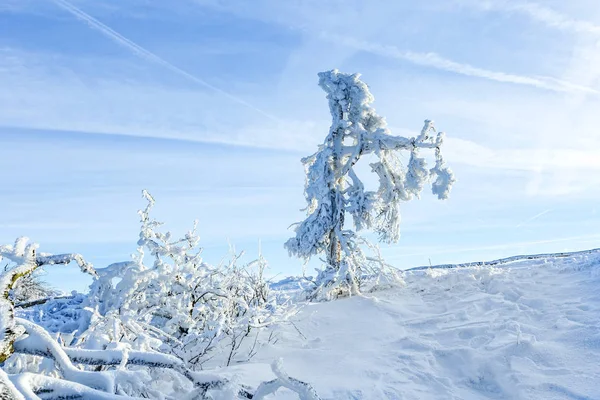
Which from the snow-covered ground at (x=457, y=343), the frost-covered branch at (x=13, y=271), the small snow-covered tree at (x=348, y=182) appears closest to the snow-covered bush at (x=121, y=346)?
the frost-covered branch at (x=13, y=271)

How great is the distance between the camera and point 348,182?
11094 millimetres

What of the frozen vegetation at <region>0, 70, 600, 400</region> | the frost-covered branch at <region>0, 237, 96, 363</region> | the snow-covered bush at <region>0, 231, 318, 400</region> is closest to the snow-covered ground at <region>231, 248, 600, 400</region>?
the frozen vegetation at <region>0, 70, 600, 400</region>

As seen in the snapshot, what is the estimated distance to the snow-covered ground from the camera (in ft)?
15.8

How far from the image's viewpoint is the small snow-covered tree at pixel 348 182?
1074 centimetres

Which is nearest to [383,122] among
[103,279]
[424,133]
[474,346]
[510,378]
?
[424,133]

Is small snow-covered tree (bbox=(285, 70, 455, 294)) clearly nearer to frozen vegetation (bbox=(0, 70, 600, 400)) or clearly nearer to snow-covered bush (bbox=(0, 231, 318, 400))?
frozen vegetation (bbox=(0, 70, 600, 400))

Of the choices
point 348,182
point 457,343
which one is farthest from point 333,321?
point 348,182

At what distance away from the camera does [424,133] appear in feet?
33.2

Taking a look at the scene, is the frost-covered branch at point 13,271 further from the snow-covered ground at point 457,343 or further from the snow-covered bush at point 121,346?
the snow-covered ground at point 457,343

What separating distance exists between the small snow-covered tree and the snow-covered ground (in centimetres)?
200

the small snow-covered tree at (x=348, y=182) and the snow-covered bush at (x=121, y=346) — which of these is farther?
the small snow-covered tree at (x=348, y=182)

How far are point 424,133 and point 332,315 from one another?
184 inches

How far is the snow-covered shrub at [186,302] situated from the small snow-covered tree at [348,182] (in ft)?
14.5

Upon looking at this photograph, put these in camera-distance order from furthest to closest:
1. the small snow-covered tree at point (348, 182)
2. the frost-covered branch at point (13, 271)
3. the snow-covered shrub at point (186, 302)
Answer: the small snow-covered tree at point (348, 182) < the snow-covered shrub at point (186, 302) < the frost-covered branch at point (13, 271)
